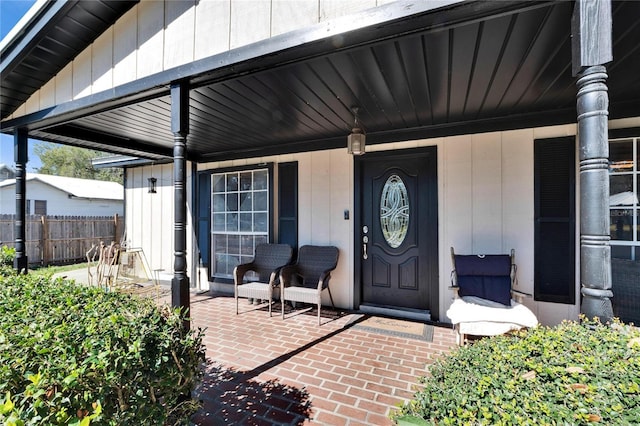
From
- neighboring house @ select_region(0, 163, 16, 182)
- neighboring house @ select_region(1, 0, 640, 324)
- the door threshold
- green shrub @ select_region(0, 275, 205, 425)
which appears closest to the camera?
green shrub @ select_region(0, 275, 205, 425)

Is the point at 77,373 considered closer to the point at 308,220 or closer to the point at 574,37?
the point at 574,37

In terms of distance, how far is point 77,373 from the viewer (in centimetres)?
108

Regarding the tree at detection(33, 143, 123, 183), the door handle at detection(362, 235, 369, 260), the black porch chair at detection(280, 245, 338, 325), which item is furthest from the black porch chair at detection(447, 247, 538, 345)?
the tree at detection(33, 143, 123, 183)

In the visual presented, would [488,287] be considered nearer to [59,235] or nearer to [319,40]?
[319,40]

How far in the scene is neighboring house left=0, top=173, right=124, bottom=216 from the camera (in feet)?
40.0

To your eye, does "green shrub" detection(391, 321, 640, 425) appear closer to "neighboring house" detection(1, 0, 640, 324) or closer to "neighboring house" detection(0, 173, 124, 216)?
"neighboring house" detection(1, 0, 640, 324)

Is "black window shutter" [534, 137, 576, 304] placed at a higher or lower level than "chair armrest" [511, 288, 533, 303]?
higher

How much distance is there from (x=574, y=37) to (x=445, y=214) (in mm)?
2502

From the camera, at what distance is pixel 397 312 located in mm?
4031

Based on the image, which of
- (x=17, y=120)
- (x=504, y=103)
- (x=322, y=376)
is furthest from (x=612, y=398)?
(x=17, y=120)

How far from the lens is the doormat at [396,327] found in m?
3.37

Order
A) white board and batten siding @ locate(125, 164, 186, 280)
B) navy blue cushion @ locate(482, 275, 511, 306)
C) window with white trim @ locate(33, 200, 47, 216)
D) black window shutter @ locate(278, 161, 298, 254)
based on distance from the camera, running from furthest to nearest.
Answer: window with white trim @ locate(33, 200, 47, 216) < white board and batten siding @ locate(125, 164, 186, 280) < black window shutter @ locate(278, 161, 298, 254) < navy blue cushion @ locate(482, 275, 511, 306)

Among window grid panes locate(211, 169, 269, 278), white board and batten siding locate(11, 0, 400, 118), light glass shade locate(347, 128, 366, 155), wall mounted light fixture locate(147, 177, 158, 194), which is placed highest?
white board and batten siding locate(11, 0, 400, 118)

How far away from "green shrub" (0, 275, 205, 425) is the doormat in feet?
7.87
